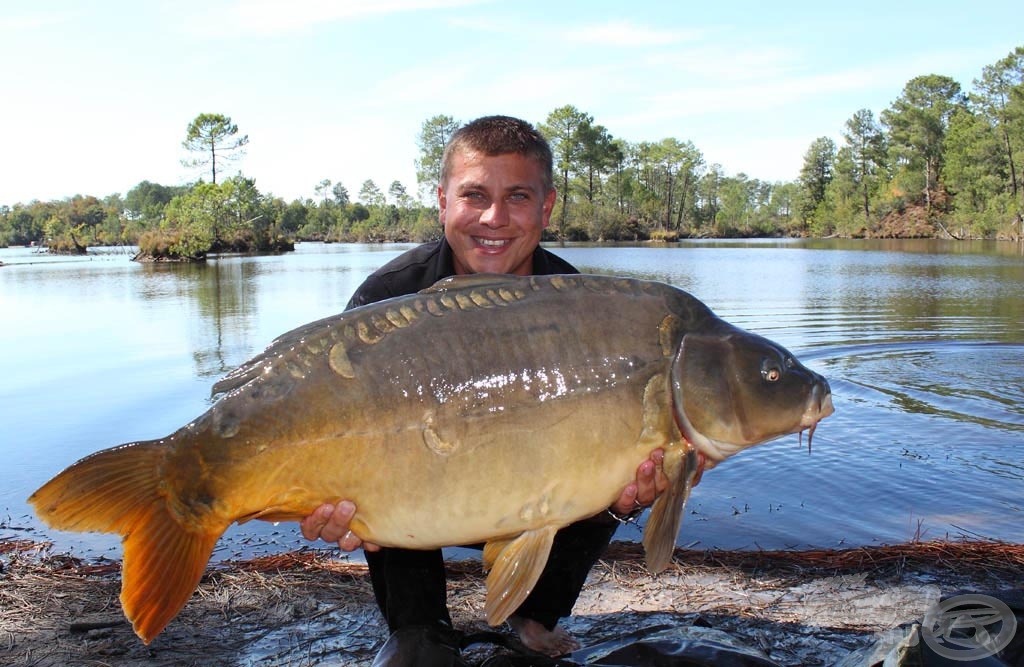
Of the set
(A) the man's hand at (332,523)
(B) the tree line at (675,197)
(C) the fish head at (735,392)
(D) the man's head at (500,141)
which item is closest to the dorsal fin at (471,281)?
(C) the fish head at (735,392)

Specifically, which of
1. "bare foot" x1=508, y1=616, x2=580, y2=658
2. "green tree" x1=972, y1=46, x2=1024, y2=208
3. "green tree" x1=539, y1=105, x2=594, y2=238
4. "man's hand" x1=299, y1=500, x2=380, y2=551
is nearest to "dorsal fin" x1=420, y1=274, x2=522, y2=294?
"man's hand" x1=299, y1=500, x2=380, y2=551

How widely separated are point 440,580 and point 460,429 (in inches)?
44.2

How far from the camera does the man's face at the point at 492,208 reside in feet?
9.75

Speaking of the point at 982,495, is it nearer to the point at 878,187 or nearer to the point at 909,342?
the point at 909,342

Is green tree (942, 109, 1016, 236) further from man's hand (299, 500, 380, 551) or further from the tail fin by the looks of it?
the tail fin

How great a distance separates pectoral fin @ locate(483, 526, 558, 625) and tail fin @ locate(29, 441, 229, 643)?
2.29 feet

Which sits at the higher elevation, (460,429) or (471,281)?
(471,281)

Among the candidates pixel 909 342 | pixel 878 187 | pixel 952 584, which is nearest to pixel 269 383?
pixel 952 584

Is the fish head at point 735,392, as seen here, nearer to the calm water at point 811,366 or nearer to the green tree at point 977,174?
the calm water at point 811,366

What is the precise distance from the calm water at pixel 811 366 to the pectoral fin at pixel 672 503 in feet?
7.38

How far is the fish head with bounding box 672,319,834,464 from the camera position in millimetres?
2080

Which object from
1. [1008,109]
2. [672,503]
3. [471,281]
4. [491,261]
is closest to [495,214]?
[491,261]

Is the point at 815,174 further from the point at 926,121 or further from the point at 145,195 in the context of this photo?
the point at 145,195

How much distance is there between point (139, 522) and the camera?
191cm
